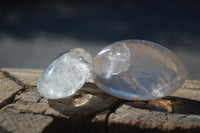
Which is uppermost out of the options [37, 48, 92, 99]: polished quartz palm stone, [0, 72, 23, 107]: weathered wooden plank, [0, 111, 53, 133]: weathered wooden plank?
[37, 48, 92, 99]: polished quartz palm stone

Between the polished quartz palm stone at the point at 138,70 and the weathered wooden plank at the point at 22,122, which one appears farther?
the polished quartz palm stone at the point at 138,70

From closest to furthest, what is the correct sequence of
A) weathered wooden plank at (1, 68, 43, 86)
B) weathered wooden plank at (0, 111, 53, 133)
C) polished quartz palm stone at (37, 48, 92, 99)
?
weathered wooden plank at (0, 111, 53, 133) → polished quartz palm stone at (37, 48, 92, 99) → weathered wooden plank at (1, 68, 43, 86)

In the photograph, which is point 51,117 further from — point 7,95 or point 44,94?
point 7,95

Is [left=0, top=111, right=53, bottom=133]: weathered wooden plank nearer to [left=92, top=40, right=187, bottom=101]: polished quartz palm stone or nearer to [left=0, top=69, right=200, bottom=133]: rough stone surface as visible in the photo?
[left=0, top=69, right=200, bottom=133]: rough stone surface

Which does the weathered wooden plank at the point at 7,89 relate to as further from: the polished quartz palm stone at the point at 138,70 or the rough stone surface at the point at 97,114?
the polished quartz palm stone at the point at 138,70

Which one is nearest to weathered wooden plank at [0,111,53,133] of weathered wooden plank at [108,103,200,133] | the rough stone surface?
the rough stone surface

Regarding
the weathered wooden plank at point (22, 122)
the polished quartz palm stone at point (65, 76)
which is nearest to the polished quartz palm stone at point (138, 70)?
the polished quartz palm stone at point (65, 76)
